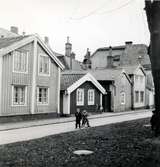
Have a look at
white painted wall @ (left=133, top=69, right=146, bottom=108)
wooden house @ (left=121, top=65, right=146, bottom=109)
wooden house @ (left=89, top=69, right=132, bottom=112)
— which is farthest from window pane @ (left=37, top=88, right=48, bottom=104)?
white painted wall @ (left=133, top=69, right=146, bottom=108)

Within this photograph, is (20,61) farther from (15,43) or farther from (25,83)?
(25,83)

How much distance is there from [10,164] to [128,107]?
119 feet

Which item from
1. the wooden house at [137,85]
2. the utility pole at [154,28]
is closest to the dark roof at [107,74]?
the wooden house at [137,85]

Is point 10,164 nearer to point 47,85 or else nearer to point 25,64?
point 25,64

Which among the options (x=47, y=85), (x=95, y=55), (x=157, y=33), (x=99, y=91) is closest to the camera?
(x=157, y=33)

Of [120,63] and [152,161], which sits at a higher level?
[120,63]

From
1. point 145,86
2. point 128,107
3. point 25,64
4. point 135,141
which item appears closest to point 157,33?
point 135,141

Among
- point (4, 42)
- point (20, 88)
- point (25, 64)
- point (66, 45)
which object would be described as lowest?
point (20, 88)

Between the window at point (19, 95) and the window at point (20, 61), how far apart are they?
1.37 meters

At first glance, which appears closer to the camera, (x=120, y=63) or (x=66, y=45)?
(x=66, y=45)

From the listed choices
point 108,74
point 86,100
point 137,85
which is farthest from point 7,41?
point 137,85

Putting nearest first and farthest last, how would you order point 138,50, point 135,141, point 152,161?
1. point 152,161
2. point 135,141
3. point 138,50

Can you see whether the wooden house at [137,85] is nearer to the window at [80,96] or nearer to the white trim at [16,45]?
the window at [80,96]

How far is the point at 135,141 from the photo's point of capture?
38.3 ft
